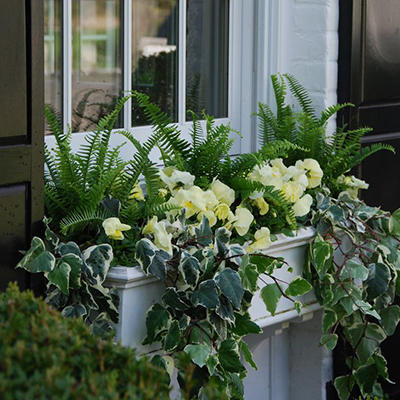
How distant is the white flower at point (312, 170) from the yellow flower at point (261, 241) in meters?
0.39

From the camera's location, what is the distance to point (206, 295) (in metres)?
2.23

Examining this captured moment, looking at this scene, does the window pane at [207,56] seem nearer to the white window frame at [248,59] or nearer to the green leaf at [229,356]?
the white window frame at [248,59]

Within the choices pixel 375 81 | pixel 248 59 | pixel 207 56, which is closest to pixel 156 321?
pixel 207 56

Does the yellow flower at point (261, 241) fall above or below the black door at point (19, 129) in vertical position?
below

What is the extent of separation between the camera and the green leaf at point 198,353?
215 centimetres

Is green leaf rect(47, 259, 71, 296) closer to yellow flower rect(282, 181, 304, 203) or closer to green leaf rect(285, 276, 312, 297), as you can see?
green leaf rect(285, 276, 312, 297)

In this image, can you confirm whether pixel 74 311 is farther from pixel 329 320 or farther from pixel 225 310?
pixel 329 320

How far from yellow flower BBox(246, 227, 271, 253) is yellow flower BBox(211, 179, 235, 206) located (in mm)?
125

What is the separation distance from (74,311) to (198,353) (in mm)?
330

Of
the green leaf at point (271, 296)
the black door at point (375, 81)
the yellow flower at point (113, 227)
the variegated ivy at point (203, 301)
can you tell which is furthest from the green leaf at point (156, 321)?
the black door at point (375, 81)

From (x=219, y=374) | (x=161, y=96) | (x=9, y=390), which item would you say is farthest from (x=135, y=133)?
(x=9, y=390)

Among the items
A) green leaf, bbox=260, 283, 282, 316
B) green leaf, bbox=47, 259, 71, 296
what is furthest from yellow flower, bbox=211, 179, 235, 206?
green leaf, bbox=47, 259, 71, 296

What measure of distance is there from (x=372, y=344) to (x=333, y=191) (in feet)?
1.79

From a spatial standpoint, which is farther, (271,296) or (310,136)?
(310,136)
